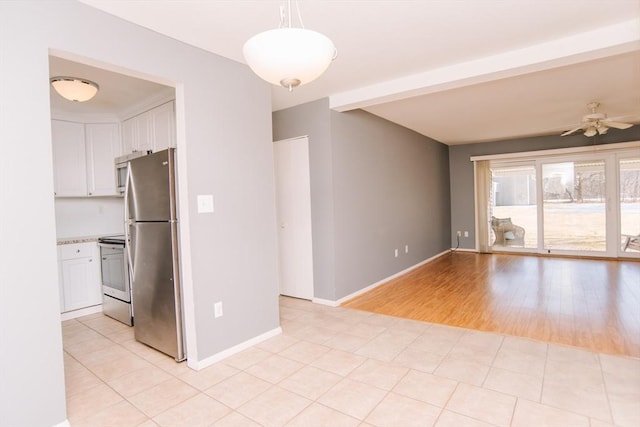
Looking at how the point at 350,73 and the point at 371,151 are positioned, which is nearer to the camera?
the point at 350,73

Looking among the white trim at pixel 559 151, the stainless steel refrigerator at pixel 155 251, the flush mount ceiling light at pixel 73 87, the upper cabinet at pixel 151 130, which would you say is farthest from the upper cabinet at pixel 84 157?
the white trim at pixel 559 151

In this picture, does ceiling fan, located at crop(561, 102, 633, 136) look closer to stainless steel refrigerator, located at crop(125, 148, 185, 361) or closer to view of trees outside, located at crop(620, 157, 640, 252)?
view of trees outside, located at crop(620, 157, 640, 252)

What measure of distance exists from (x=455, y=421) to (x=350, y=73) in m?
2.78

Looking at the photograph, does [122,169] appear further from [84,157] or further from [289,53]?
[289,53]

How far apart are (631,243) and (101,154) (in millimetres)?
8326

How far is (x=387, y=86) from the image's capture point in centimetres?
341

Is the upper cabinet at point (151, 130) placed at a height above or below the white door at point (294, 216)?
above

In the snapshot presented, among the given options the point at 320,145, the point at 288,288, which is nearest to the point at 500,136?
the point at 320,145

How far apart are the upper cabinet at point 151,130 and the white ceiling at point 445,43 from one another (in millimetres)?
415

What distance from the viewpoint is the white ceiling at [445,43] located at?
2076 mm

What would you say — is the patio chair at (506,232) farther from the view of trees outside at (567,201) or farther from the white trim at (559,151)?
the white trim at (559,151)

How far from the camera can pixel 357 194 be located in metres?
4.29

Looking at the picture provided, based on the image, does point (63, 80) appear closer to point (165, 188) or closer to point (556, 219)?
point (165, 188)

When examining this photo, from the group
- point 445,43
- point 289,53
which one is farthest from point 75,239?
point 445,43
